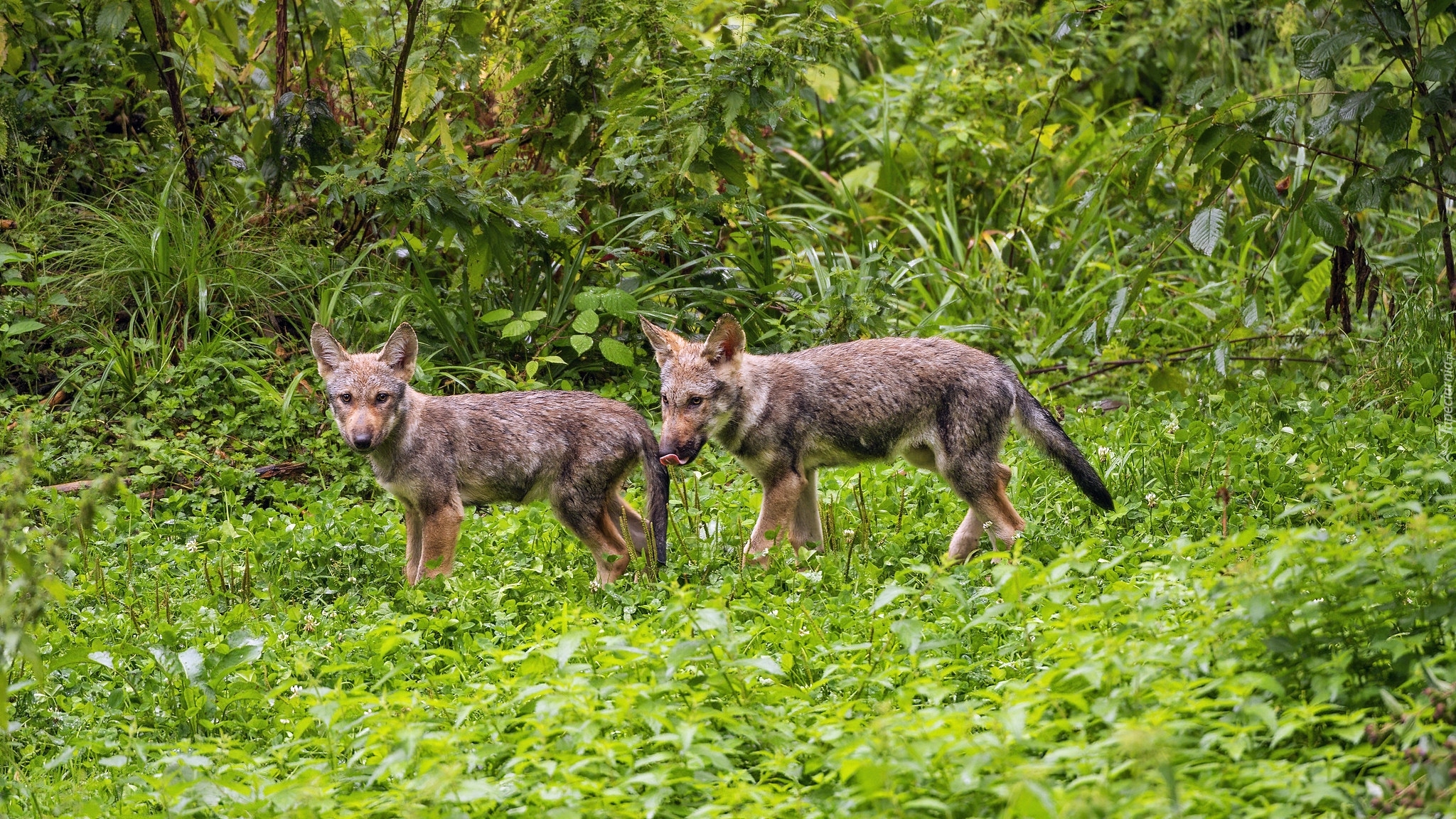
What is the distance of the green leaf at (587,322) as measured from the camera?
9656mm

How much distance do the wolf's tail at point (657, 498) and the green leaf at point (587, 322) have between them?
2326 millimetres

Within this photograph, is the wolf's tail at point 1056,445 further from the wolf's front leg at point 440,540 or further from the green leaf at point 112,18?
the green leaf at point 112,18

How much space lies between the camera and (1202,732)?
4.03 metres

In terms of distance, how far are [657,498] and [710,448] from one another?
2.48 m

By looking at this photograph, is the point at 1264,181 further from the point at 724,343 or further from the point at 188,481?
the point at 188,481

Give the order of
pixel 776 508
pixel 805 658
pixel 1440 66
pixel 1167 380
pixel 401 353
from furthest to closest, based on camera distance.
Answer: pixel 1167 380 → pixel 401 353 → pixel 776 508 → pixel 1440 66 → pixel 805 658

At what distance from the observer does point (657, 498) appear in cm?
729

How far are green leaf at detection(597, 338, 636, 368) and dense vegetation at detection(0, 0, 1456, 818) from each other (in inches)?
1.0

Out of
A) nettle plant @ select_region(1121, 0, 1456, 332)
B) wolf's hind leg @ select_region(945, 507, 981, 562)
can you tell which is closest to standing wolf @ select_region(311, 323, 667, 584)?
wolf's hind leg @ select_region(945, 507, 981, 562)

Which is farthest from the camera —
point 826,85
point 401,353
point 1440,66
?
point 826,85

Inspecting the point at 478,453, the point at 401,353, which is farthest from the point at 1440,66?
the point at 401,353

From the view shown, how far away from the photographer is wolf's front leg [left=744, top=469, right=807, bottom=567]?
7242 millimetres

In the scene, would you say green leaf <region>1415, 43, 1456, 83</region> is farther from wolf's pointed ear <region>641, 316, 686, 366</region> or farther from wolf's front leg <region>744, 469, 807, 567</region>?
wolf's pointed ear <region>641, 316, 686, 366</region>

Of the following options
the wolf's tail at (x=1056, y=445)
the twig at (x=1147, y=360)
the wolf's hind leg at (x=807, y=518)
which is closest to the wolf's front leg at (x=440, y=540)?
the wolf's hind leg at (x=807, y=518)
